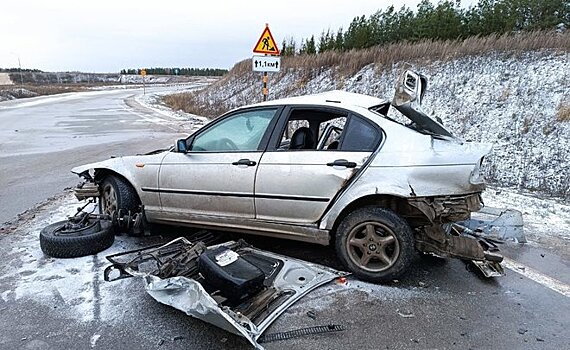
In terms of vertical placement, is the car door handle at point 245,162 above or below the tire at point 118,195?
above

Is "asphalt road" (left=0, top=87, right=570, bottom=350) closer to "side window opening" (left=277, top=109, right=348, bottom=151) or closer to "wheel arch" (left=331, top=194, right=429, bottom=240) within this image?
"wheel arch" (left=331, top=194, right=429, bottom=240)

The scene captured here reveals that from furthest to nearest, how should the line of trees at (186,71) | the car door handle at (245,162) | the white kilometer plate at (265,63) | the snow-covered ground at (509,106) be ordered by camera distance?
the line of trees at (186,71) < the white kilometer plate at (265,63) < the snow-covered ground at (509,106) < the car door handle at (245,162)

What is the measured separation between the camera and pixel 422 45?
15.4m

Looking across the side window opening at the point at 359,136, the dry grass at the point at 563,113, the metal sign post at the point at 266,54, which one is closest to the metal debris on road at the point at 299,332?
the side window opening at the point at 359,136

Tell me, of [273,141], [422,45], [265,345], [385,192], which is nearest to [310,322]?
[265,345]

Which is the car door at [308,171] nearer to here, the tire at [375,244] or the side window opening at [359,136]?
Result: the side window opening at [359,136]

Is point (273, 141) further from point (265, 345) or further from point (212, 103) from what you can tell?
point (212, 103)

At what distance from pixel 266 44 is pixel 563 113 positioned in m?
7.15

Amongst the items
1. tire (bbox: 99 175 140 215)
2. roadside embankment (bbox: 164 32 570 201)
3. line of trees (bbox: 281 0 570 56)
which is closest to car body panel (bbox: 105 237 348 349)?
tire (bbox: 99 175 140 215)

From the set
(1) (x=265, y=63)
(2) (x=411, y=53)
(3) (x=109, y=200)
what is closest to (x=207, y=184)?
(3) (x=109, y=200)

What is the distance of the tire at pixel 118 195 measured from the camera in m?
4.89

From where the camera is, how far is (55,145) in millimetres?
12102

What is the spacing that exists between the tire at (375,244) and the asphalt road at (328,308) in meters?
0.15

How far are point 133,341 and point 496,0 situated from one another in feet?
54.5
